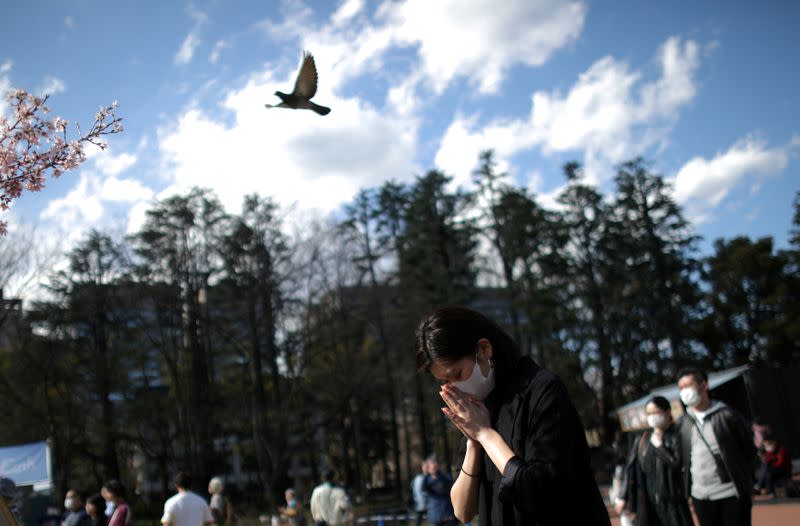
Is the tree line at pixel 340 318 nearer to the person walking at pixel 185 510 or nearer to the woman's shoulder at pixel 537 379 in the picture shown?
the person walking at pixel 185 510

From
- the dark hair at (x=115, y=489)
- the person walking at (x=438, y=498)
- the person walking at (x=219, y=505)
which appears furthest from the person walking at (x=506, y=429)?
the person walking at (x=219, y=505)

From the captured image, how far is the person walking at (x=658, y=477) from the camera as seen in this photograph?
5.51 metres

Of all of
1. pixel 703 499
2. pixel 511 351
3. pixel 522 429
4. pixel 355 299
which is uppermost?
pixel 355 299

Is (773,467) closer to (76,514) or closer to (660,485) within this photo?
(660,485)

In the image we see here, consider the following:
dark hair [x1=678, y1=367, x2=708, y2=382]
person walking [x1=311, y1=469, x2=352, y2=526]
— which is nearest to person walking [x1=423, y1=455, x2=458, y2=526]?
person walking [x1=311, y1=469, x2=352, y2=526]

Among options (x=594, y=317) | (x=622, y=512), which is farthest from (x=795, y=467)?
(x=594, y=317)

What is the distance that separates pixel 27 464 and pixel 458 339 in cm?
1624

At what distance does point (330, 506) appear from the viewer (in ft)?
39.8

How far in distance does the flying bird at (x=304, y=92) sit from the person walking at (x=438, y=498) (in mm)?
8773

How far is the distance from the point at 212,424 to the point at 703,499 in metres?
30.1

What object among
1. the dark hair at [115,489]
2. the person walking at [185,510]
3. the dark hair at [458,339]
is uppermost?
the dark hair at [458,339]

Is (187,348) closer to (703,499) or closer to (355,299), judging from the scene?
(355,299)

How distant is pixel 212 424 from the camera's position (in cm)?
3269

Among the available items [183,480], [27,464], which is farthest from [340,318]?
[183,480]
